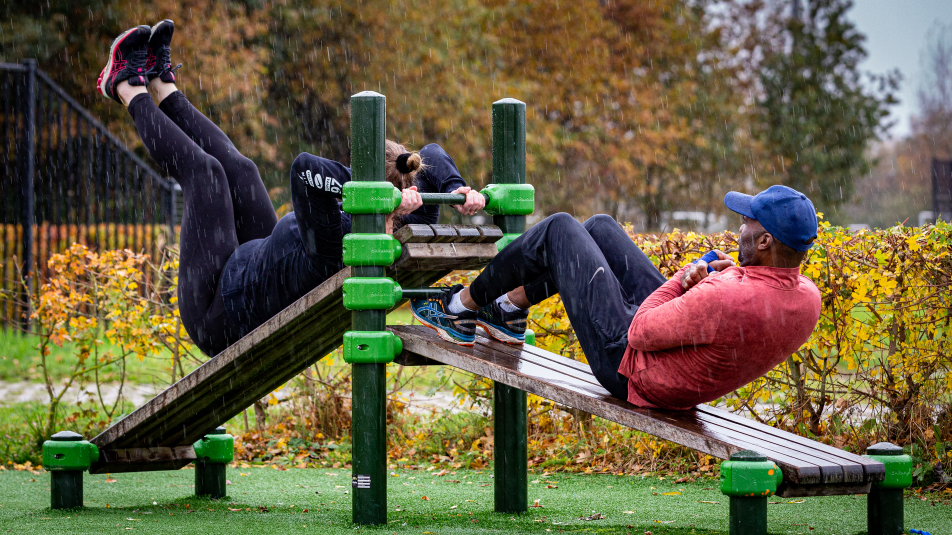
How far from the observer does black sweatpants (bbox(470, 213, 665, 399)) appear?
3.65 m

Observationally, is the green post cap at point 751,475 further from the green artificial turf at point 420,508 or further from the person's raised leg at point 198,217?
the person's raised leg at point 198,217

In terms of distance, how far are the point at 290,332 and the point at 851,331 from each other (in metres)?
2.90

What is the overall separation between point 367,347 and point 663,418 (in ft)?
4.45

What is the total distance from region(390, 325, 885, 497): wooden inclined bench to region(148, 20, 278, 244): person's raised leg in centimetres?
111

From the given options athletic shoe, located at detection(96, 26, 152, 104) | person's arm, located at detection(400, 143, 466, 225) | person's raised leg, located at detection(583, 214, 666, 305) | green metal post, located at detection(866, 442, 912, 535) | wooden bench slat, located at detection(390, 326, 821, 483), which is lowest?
green metal post, located at detection(866, 442, 912, 535)

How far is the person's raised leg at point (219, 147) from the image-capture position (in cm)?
492

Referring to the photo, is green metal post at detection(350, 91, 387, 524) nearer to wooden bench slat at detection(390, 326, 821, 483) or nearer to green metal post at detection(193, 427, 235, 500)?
wooden bench slat at detection(390, 326, 821, 483)

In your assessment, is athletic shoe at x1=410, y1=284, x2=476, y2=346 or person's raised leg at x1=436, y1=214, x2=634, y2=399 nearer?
person's raised leg at x1=436, y1=214, x2=634, y2=399

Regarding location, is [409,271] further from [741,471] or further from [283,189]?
[283,189]

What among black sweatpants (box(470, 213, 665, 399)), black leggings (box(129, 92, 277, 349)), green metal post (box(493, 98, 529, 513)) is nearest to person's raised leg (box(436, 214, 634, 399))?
black sweatpants (box(470, 213, 665, 399))

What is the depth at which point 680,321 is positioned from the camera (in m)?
3.29

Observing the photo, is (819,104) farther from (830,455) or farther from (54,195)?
(830,455)

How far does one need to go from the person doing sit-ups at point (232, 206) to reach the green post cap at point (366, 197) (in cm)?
6

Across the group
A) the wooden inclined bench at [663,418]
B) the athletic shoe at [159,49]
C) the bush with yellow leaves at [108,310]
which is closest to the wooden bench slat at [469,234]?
the wooden inclined bench at [663,418]
